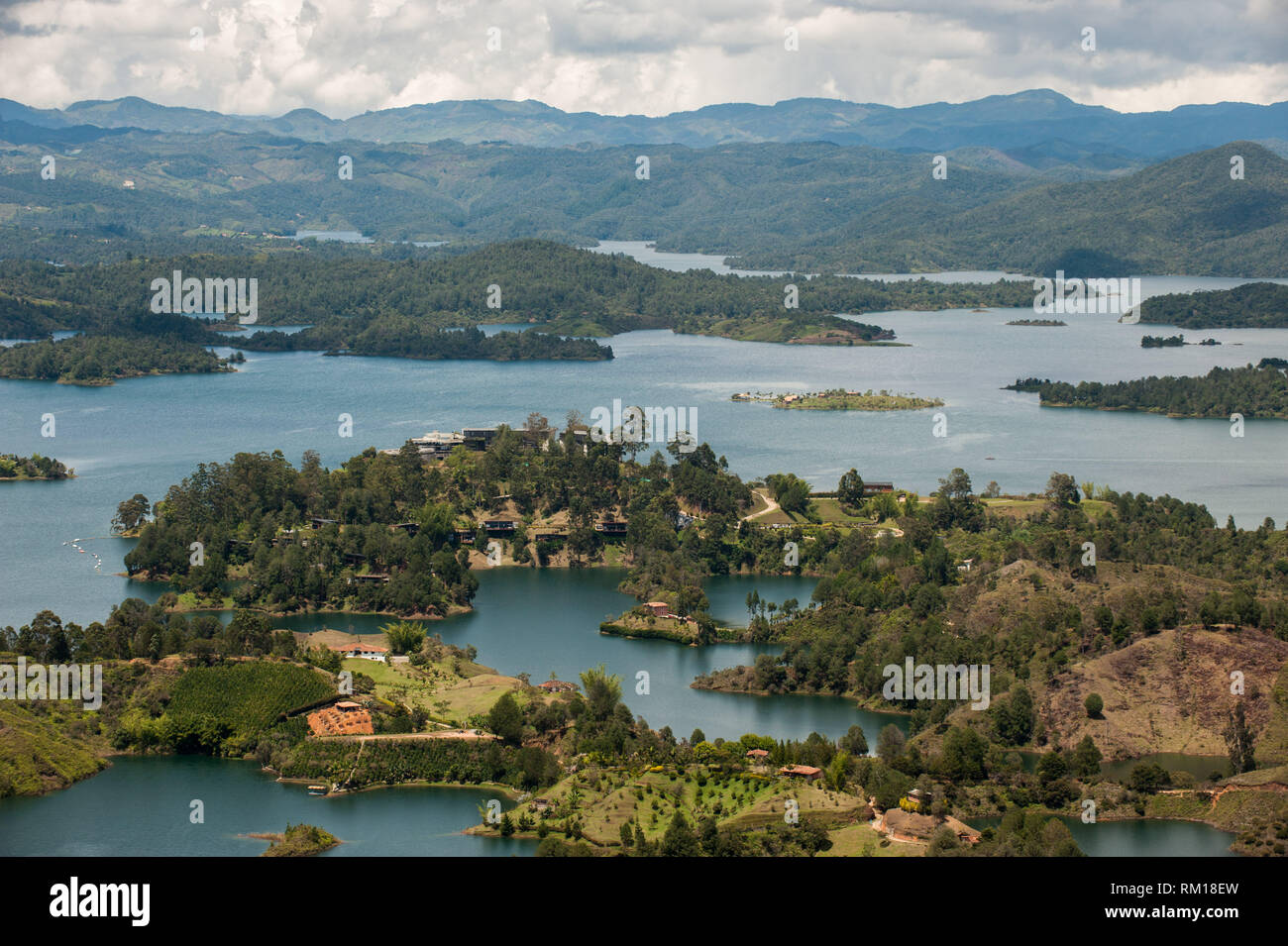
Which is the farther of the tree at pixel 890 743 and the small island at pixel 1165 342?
the small island at pixel 1165 342

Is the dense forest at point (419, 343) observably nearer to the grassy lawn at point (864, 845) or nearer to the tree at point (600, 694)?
the tree at point (600, 694)

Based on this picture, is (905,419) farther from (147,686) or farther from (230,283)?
(230,283)

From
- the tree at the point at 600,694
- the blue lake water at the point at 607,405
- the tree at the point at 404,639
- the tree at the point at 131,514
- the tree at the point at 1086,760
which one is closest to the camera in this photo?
the tree at the point at 1086,760

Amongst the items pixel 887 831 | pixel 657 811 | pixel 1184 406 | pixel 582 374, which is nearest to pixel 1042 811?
pixel 887 831
